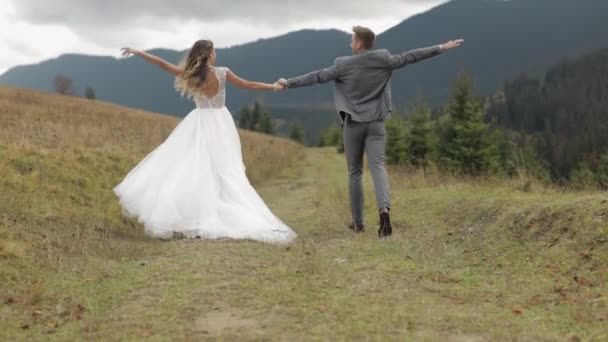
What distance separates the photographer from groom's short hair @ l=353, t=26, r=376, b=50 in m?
8.90

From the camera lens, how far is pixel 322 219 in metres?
11.1

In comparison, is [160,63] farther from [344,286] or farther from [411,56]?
[344,286]

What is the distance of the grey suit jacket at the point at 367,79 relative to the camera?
8922mm

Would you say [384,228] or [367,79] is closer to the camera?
[384,228]

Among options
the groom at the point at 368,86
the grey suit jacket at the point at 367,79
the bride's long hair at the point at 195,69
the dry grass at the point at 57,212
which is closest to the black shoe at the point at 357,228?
the groom at the point at 368,86

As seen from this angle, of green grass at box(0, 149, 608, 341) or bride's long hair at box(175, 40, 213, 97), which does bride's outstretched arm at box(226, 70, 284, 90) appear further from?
green grass at box(0, 149, 608, 341)

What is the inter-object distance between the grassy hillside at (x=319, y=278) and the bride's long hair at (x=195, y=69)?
7.26 ft

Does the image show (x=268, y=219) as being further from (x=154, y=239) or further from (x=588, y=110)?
(x=588, y=110)

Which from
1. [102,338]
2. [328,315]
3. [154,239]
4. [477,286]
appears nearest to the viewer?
[102,338]

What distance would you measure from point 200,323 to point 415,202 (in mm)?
7469

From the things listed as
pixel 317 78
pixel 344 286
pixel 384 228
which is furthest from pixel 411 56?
pixel 344 286

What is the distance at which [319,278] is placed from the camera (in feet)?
18.9

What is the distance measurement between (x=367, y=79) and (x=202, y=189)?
109 inches

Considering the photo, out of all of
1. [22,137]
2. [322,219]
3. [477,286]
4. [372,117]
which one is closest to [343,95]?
[372,117]
